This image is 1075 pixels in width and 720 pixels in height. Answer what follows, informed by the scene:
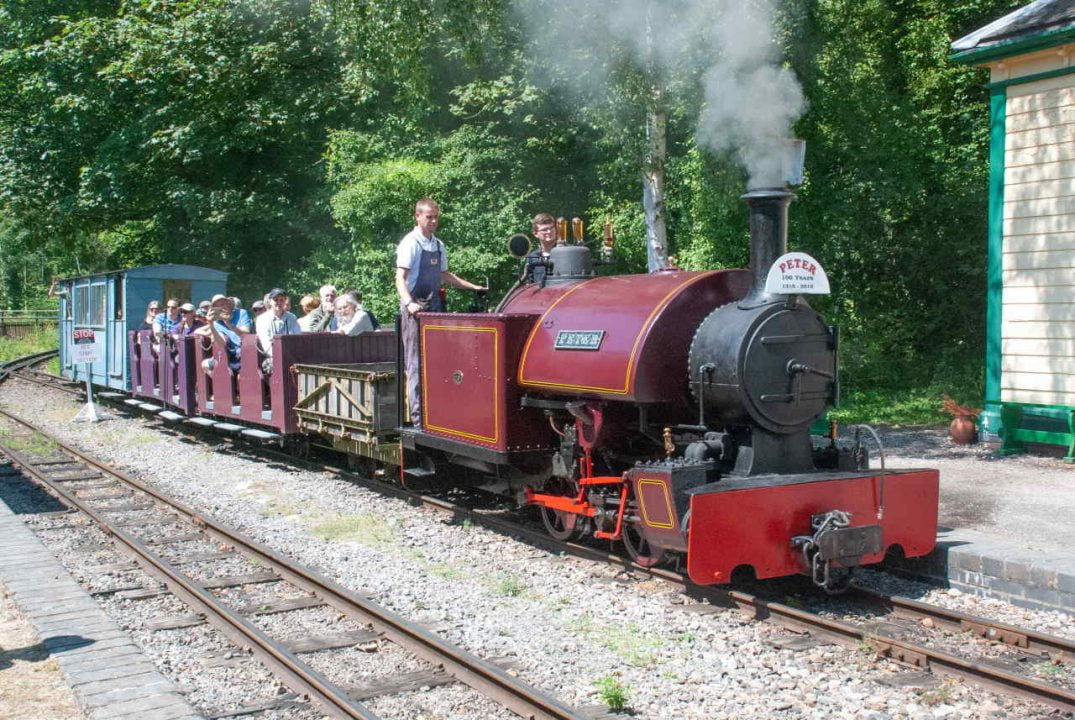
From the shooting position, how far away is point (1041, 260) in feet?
32.5

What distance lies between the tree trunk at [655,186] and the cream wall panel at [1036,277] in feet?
13.0

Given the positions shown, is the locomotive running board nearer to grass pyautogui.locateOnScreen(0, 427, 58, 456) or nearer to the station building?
the station building

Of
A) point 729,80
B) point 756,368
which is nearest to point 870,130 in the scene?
point 729,80

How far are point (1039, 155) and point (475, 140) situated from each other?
1025 cm

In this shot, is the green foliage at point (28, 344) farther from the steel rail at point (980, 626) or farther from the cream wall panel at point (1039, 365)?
the steel rail at point (980, 626)

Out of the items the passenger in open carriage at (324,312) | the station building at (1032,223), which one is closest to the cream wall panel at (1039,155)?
the station building at (1032,223)

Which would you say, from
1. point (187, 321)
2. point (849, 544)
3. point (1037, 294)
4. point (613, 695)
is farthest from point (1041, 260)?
point (187, 321)

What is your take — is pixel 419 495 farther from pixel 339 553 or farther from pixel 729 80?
pixel 729 80

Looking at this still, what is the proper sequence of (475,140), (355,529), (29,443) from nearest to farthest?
(355,529) → (29,443) → (475,140)

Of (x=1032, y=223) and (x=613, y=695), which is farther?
(x=1032, y=223)

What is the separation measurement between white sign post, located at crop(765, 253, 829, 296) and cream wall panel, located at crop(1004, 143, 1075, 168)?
5.42m

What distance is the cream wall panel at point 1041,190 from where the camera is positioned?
31.7 ft

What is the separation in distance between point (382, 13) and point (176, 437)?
607 centimetres

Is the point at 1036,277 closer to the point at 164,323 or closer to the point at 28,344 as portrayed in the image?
the point at 164,323
